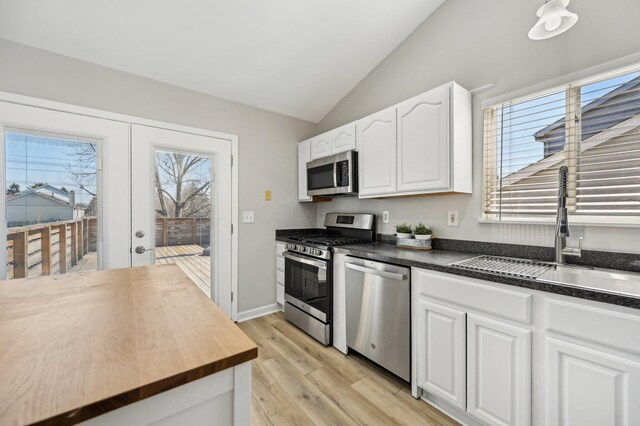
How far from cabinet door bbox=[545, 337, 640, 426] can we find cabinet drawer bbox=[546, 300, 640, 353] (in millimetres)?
58

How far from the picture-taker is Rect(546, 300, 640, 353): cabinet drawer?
1043 mm

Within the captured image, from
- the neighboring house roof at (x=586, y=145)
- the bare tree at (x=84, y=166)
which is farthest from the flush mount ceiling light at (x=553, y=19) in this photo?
the bare tree at (x=84, y=166)

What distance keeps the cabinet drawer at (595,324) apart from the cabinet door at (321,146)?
2.26 meters

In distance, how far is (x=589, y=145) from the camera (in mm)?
1640

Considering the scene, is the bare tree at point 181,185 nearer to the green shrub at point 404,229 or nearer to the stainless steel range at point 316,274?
the stainless steel range at point 316,274

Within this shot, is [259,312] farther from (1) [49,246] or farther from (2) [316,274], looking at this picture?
(1) [49,246]

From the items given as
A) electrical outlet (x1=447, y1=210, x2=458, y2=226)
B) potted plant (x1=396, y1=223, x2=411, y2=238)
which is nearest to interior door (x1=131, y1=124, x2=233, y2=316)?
potted plant (x1=396, y1=223, x2=411, y2=238)

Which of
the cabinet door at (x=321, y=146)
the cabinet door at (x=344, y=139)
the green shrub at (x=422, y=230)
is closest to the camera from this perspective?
the green shrub at (x=422, y=230)

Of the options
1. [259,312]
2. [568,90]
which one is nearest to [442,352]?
[568,90]

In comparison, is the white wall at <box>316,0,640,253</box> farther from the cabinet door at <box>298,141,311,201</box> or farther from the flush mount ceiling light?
the cabinet door at <box>298,141,311,201</box>

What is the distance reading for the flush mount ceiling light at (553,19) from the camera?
4.28 ft

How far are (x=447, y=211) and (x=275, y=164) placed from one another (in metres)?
1.97

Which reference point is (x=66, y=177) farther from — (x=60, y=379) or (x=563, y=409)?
(x=563, y=409)

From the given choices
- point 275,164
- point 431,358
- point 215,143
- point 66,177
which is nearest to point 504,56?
point 431,358
